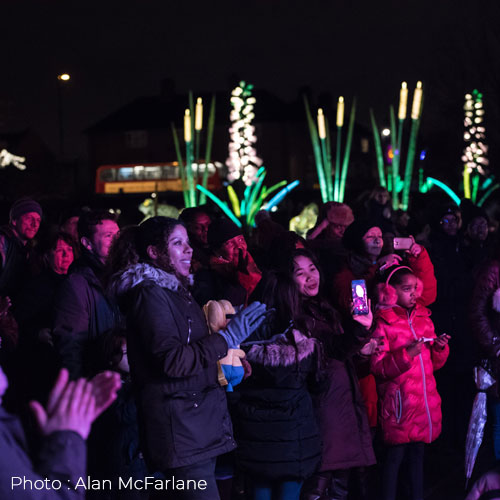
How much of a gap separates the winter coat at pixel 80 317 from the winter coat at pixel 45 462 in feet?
8.46

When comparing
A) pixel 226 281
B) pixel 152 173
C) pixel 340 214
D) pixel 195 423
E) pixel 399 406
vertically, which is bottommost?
pixel 399 406

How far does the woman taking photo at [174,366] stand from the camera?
4.02 m

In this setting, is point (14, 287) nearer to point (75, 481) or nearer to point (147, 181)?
point (75, 481)

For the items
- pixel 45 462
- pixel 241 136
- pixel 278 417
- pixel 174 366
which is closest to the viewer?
pixel 45 462

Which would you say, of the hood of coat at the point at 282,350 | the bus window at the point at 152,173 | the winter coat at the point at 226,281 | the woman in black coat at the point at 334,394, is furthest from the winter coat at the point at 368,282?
the bus window at the point at 152,173

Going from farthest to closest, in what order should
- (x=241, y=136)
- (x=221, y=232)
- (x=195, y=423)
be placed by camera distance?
(x=241, y=136) → (x=221, y=232) → (x=195, y=423)

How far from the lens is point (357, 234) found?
6461 mm

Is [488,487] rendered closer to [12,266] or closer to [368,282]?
[368,282]

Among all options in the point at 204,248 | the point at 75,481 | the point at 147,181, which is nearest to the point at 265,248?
the point at 204,248

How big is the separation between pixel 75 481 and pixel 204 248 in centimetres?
472

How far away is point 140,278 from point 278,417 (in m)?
1.32

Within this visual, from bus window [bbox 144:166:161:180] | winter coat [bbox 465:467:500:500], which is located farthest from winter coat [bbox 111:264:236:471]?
bus window [bbox 144:166:161:180]

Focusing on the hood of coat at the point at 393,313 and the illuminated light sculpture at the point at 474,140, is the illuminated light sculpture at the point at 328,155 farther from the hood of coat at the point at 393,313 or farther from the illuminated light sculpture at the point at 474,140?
the hood of coat at the point at 393,313

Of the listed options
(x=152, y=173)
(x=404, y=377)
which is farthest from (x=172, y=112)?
(x=404, y=377)
